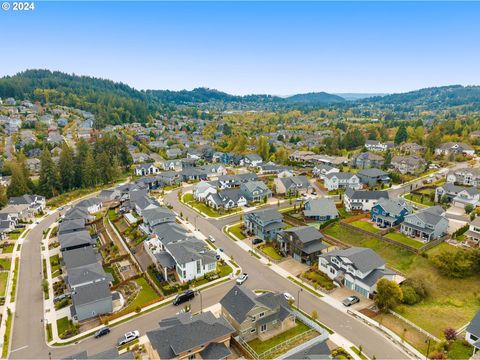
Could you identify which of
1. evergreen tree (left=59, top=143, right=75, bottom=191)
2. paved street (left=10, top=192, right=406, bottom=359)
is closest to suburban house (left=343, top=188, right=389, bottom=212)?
paved street (left=10, top=192, right=406, bottom=359)

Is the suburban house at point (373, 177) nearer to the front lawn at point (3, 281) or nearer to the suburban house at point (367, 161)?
the suburban house at point (367, 161)

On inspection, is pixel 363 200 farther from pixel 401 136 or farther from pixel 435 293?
pixel 401 136

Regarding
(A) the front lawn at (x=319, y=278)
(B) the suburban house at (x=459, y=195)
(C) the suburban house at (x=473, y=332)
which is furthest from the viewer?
(B) the suburban house at (x=459, y=195)

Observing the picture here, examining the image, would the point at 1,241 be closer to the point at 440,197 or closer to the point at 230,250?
the point at 230,250

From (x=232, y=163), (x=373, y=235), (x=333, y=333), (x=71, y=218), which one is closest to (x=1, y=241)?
(x=71, y=218)

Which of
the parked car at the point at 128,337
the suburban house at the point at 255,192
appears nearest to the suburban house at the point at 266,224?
the suburban house at the point at 255,192

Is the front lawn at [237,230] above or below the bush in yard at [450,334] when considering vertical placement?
above
